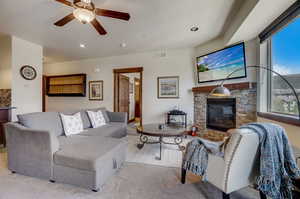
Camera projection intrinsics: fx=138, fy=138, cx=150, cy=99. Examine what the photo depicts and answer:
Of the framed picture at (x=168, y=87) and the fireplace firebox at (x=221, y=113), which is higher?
the framed picture at (x=168, y=87)

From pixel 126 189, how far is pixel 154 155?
1120 mm

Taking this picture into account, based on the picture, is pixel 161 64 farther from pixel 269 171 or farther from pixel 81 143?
pixel 269 171

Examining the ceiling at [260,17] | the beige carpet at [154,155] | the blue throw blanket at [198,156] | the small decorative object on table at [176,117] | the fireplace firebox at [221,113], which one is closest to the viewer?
the blue throw blanket at [198,156]

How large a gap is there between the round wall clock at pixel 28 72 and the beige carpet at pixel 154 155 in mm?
3411

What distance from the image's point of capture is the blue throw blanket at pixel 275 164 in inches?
48.6

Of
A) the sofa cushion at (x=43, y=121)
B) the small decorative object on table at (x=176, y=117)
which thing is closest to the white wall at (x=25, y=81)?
the sofa cushion at (x=43, y=121)

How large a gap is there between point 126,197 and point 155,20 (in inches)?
Result: 117

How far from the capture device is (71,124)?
257 cm

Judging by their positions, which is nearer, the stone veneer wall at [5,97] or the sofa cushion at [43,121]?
the sofa cushion at [43,121]

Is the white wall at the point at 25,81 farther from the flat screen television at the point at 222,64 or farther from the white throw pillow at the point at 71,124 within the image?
the flat screen television at the point at 222,64

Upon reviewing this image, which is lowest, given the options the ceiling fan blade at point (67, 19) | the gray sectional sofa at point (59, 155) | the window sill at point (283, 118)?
the gray sectional sofa at point (59, 155)

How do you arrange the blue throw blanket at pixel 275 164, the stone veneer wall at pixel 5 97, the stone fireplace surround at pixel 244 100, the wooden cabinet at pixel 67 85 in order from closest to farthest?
the blue throw blanket at pixel 275 164 → the stone fireplace surround at pixel 244 100 → the stone veneer wall at pixel 5 97 → the wooden cabinet at pixel 67 85

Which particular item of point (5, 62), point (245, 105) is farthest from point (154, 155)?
point (5, 62)

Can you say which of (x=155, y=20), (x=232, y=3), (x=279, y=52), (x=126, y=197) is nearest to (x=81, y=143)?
(x=126, y=197)
